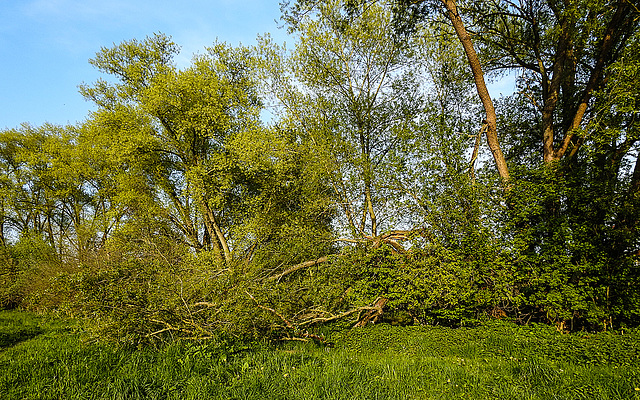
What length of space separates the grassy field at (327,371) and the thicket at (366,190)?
3.18ft

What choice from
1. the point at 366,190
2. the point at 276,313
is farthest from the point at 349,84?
the point at 276,313

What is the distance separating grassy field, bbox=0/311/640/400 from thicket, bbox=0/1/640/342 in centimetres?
97

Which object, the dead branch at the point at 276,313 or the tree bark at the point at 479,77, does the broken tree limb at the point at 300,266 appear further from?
the tree bark at the point at 479,77

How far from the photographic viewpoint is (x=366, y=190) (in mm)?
11375

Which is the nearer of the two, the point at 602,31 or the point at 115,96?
the point at 602,31

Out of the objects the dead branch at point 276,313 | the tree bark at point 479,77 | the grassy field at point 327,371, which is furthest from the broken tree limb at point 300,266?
the tree bark at point 479,77

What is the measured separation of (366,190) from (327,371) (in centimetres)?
753

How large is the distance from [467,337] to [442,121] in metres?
6.03

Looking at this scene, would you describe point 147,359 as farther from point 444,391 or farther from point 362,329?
point 362,329

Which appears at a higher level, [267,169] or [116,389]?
[267,169]

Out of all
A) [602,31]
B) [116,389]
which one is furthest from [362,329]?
[602,31]

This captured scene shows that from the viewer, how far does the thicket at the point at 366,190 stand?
7.55 m

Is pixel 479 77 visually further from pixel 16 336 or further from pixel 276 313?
pixel 16 336

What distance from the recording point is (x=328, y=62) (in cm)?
1355
